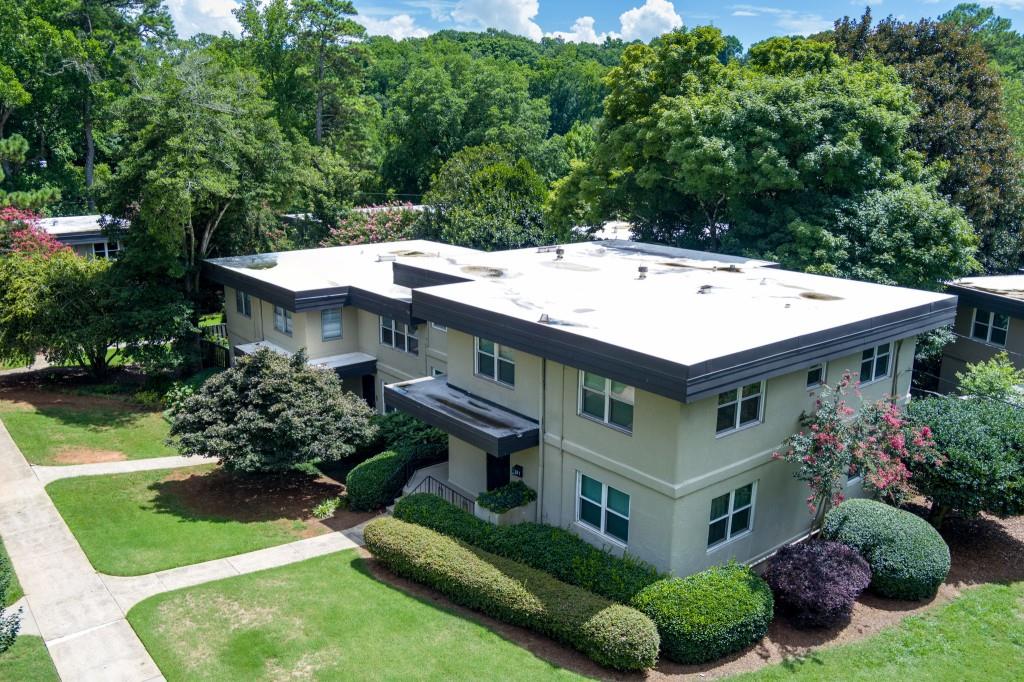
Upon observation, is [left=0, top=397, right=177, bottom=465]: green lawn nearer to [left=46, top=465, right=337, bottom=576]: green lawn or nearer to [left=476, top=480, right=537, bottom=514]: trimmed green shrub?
[left=46, top=465, right=337, bottom=576]: green lawn

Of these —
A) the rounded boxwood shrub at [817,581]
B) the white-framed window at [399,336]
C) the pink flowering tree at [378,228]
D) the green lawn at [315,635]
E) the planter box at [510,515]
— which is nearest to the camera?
the green lawn at [315,635]

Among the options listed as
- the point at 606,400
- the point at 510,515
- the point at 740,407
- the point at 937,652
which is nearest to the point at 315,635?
the point at 510,515

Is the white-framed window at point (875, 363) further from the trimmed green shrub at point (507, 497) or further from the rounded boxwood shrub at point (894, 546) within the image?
the trimmed green shrub at point (507, 497)

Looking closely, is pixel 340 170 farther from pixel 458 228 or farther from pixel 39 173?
pixel 39 173

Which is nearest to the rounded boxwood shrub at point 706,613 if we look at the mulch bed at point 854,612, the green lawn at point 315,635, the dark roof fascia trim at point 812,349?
the mulch bed at point 854,612

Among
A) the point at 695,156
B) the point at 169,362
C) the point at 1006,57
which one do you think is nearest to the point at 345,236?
the point at 169,362

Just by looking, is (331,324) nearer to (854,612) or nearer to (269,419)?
(269,419)
